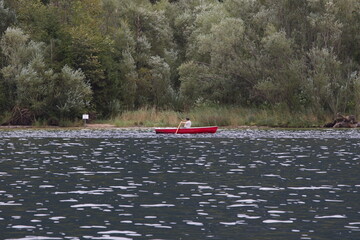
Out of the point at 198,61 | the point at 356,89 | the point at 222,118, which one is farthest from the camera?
the point at 198,61

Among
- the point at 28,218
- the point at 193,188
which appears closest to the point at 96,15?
the point at 193,188

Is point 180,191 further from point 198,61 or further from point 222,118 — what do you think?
point 198,61

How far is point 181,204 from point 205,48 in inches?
2272

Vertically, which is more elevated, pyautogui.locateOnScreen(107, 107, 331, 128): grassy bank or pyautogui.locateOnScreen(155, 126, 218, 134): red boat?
pyautogui.locateOnScreen(107, 107, 331, 128): grassy bank

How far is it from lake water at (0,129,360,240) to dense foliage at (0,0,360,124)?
2439 centimetres

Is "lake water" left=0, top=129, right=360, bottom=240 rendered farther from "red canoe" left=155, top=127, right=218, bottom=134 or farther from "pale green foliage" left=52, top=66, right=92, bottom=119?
"pale green foliage" left=52, top=66, right=92, bottom=119

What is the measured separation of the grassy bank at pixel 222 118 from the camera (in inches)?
2945

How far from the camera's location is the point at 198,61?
87.3 meters

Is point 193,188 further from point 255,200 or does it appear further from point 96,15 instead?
point 96,15

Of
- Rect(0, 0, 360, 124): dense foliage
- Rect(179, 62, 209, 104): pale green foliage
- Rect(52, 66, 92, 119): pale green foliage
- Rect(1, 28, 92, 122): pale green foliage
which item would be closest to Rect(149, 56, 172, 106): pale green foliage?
Rect(0, 0, 360, 124): dense foliage

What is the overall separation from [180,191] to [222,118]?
5116cm

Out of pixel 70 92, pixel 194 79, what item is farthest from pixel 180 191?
pixel 194 79

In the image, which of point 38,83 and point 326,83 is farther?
point 38,83

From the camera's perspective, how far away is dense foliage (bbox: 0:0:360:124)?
245 feet
